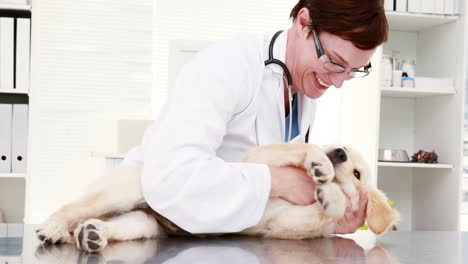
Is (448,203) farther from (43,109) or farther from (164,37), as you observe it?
(43,109)

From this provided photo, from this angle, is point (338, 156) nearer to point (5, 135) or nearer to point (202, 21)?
point (5, 135)

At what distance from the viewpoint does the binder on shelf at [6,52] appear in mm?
2930

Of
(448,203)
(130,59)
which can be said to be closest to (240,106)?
(448,203)

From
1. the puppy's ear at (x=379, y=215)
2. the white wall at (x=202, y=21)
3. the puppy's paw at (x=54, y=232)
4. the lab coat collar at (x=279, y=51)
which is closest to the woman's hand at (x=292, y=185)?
the puppy's ear at (x=379, y=215)

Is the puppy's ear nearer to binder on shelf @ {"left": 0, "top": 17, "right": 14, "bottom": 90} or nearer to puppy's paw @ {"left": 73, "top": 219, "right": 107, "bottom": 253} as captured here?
puppy's paw @ {"left": 73, "top": 219, "right": 107, "bottom": 253}

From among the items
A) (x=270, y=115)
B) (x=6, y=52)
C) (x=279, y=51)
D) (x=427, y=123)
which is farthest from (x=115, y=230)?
(x=427, y=123)

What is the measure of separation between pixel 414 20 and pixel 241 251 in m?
2.58

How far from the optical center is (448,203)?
10.3ft

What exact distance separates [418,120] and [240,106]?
2.49m

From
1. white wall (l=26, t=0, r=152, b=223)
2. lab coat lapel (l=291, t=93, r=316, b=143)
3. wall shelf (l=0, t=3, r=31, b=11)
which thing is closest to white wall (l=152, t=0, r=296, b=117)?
white wall (l=26, t=0, r=152, b=223)

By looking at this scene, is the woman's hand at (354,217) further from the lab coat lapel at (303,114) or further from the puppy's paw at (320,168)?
the lab coat lapel at (303,114)

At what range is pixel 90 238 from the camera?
0.97 metres

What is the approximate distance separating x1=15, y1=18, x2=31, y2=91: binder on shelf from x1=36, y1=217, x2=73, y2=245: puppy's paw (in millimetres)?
2100

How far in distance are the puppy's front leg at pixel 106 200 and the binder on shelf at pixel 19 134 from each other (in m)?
1.95
